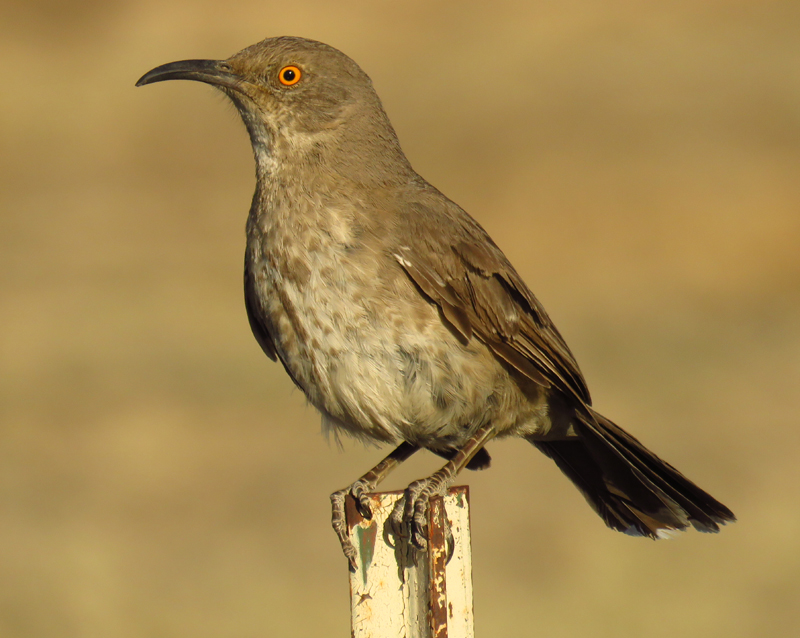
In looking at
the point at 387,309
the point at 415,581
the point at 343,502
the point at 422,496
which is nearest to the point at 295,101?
the point at 387,309

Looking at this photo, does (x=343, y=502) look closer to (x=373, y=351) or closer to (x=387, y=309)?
(x=373, y=351)

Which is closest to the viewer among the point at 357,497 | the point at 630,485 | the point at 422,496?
the point at 422,496

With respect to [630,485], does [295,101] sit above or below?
above

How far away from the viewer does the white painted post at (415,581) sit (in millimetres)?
3623

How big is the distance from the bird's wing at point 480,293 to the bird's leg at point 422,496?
43 centimetres

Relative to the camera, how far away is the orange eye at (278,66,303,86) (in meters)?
5.10

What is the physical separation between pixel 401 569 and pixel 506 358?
1.41 metres

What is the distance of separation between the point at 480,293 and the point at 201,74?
1.70 meters

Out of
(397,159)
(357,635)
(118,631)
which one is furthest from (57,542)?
(357,635)

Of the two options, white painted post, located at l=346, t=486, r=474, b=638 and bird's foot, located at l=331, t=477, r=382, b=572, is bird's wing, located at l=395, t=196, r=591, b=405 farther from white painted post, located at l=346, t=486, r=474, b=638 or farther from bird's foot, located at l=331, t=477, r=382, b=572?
white painted post, located at l=346, t=486, r=474, b=638

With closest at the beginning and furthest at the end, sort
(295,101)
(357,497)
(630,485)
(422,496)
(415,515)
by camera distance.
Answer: (415,515), (422,496), (357,497), (295,101), (630,485)

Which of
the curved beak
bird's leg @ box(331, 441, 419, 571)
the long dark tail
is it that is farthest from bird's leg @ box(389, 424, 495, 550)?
the curved beak

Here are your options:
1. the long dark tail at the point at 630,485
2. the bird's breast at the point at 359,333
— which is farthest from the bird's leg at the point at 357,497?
the long dark tail at the point at 630,485

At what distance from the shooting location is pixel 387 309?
454 centimetres
